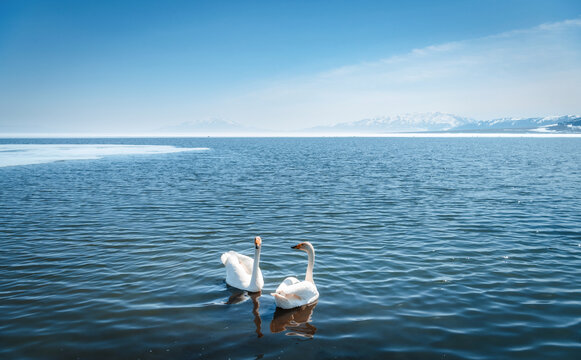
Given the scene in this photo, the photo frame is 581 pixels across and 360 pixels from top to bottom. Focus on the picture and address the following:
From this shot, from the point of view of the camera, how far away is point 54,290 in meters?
10.8

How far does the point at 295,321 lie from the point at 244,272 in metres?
2.38

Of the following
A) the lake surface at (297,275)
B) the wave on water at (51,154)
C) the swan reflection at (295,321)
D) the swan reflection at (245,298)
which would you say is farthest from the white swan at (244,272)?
the wave on water at (51,154)

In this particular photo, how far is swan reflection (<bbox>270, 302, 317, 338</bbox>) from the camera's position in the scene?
8602mm

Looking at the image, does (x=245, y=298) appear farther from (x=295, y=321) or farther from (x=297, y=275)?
(x=297, y=275)

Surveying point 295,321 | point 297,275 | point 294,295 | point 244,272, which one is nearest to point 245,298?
point 244,272

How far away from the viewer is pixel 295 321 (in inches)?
357

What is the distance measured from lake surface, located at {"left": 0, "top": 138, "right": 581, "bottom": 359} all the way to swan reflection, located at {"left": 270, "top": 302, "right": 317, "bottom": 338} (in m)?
0.05

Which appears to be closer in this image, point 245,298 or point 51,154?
point 245,298

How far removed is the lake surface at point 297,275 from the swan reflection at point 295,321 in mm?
47

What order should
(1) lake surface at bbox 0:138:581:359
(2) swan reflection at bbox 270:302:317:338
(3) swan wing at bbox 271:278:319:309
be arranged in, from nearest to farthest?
(1) lake surface at bbox 0:138:581:359 < (2) swan reflection at bbox 270:302:317:338 < (3) swan wing at bbox 271:278:319:309

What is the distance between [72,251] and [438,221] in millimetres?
15306

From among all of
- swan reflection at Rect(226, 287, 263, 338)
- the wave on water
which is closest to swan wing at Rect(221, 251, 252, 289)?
swan reflection at Rect(226, 287, 263, 338)

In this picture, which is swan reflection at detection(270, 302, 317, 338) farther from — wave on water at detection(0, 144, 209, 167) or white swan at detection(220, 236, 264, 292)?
wave on water at detection(0, 144, 209, 167)

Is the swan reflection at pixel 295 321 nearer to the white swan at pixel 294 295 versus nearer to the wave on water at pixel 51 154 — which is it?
the white swan at pixel 294 295
